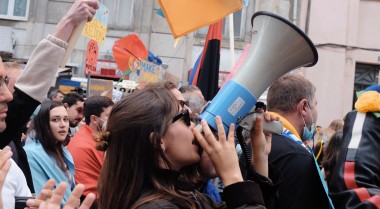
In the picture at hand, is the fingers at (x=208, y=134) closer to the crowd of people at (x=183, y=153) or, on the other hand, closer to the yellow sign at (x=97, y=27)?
the crowd of people at (x=183, y=153)

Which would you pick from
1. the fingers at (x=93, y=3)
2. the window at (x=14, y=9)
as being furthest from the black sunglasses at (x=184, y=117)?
the window at (x=14, y=9)

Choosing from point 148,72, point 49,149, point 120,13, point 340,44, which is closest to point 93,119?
point 49,149

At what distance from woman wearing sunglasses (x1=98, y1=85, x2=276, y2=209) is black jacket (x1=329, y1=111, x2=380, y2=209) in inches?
17.0

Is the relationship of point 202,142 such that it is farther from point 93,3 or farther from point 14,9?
point 14,9

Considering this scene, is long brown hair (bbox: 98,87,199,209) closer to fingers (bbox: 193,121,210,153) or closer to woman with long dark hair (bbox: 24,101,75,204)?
fingers (bbox: 193,121,210,153)

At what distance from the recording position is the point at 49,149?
13.4ft

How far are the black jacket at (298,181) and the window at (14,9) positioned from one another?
1360 centimetres

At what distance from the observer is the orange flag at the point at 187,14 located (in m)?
2.87

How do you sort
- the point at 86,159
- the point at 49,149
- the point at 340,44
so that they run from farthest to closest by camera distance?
the point at 340,44 → the point at 86,159 → the point at 49,149

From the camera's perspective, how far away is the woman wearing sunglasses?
6.30ft

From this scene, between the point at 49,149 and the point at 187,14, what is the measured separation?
72.1 inches

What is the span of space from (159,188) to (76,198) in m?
0.49

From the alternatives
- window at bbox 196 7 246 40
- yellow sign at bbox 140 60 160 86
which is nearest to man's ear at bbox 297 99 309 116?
yellow sign at bbox 140 60 160 86

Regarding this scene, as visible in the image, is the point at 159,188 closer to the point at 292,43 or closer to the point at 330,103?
the point at 292,43
